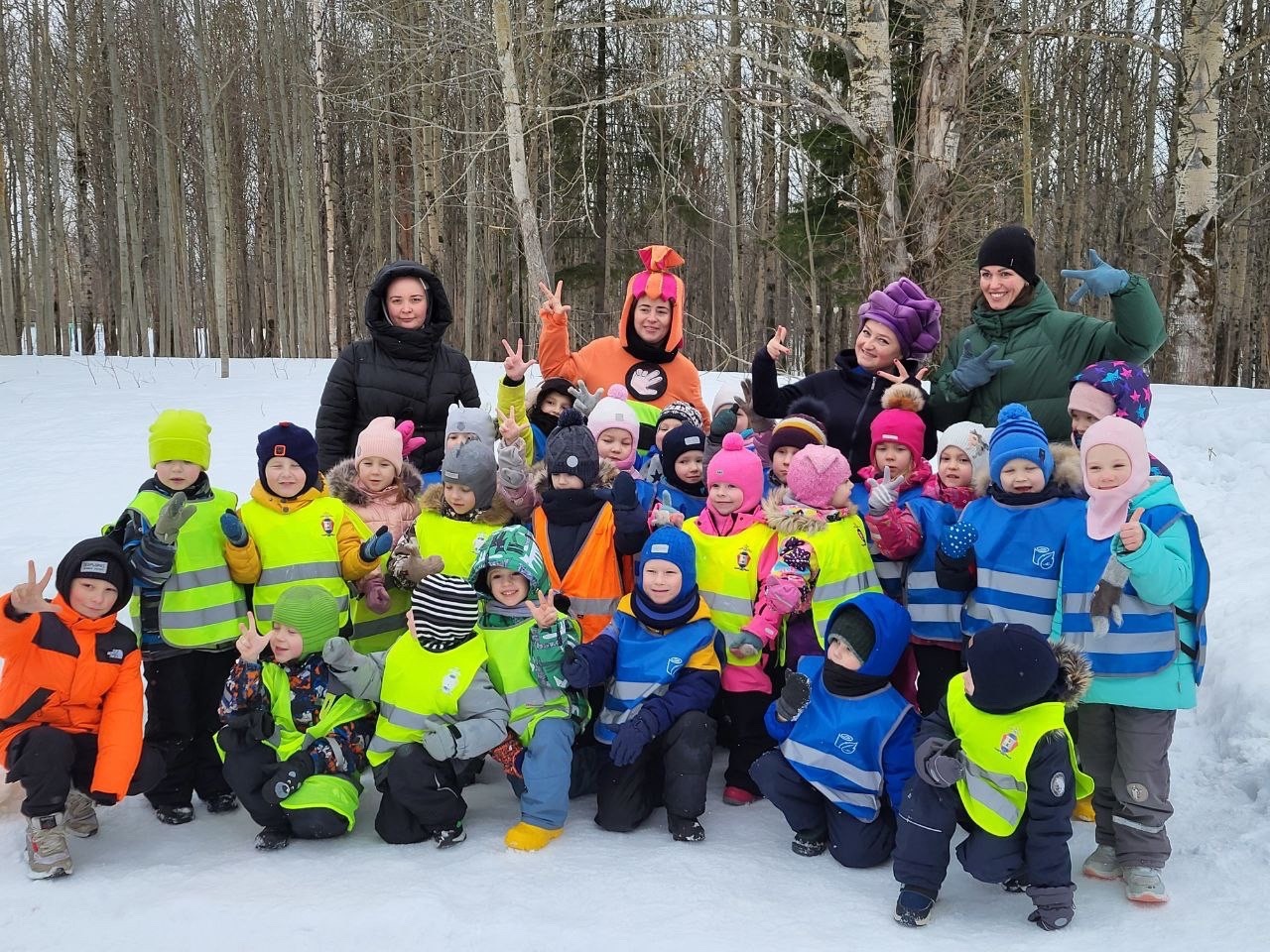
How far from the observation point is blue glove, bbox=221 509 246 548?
11.9ft

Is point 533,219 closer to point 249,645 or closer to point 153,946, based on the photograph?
→ point 249,645

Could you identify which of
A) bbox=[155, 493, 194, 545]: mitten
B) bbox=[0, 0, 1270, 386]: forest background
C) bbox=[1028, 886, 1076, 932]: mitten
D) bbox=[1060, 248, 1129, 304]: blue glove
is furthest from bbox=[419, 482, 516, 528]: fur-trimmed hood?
Result: bbox=[0, 0, 1270, 386]: forest background

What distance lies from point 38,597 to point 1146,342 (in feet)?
14.8

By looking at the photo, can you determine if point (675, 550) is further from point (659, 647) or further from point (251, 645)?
point (251, 645)

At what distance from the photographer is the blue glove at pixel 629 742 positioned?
3467 mm

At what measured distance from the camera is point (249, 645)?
340 cm

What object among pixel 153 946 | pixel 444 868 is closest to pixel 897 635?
pixel 444 868

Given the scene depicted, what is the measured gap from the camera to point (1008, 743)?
9.53ft

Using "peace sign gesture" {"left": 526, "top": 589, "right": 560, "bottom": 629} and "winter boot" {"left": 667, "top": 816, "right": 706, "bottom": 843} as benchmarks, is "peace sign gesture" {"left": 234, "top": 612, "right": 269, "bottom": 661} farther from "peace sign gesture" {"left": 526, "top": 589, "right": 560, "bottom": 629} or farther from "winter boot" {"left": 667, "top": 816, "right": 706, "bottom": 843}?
"winter boot" {"left": 667, "top": 816, "right": 706, "bottom": 843}

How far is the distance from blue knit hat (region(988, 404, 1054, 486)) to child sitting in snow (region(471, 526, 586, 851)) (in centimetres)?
175

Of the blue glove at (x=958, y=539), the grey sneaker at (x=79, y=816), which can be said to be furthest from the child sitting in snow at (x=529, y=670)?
the grey sneaker at (x=79, y=816)

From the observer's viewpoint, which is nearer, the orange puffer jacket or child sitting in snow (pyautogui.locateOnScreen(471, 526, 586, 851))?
the orange puffer jacket

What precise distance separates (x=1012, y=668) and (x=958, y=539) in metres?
0.67

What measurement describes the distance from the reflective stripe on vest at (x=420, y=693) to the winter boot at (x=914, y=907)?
1722 millimetres
